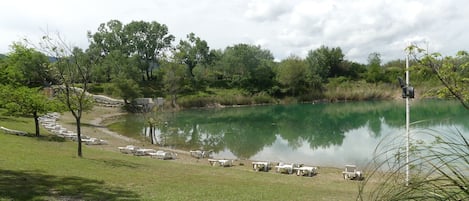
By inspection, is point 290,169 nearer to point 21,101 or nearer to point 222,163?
point 222,163

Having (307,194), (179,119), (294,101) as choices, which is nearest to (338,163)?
(307,194)

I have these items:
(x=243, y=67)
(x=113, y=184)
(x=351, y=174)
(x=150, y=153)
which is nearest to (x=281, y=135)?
(x=150, y=153)

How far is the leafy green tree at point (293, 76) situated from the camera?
69875mm

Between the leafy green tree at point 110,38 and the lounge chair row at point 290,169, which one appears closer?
the lounge chair row at point 290,169

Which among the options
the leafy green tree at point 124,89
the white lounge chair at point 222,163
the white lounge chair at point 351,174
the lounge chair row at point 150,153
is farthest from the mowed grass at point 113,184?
the leafy green tree at point 124,89

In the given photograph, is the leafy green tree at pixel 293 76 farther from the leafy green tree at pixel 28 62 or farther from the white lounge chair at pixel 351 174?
the white lounge chair at pixel 351 174

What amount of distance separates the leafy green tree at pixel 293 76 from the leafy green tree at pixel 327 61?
966 cm

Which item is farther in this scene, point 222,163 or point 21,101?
point 21,101

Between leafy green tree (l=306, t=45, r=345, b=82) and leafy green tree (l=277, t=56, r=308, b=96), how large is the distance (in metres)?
9.66

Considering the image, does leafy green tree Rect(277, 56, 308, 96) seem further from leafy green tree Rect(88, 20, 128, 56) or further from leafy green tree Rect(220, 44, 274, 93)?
leafy green tree Rect(88, 20, 128, 56)

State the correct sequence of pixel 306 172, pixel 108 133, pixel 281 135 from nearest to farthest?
1. pixel 306 172
2. pixel 108 133
3. pixel 281 135

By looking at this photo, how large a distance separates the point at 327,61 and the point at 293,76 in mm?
18074

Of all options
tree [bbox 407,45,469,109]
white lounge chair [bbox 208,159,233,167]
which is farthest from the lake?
tree [bbox 407,45,469,109]

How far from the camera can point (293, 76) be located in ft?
228
